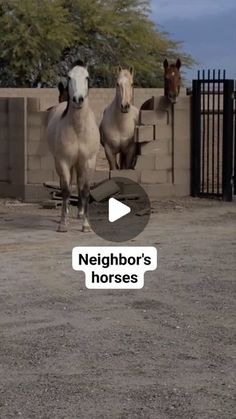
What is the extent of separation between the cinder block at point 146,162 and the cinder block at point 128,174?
0.11 m

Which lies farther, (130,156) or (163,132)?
(163,132)

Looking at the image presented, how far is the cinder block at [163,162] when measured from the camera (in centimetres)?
1611

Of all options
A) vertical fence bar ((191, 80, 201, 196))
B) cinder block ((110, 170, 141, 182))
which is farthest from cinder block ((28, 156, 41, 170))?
vertical fence bar ((191, 80, 201, 196))

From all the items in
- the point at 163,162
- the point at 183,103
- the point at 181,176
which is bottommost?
the point at 181,176

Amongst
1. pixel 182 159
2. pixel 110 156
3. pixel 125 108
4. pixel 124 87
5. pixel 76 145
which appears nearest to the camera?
pixel 76 145

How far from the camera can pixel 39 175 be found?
1577 centimetres

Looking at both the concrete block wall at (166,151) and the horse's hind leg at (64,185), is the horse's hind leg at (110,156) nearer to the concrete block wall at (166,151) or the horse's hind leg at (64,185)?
the concrete block wall at (166,151)

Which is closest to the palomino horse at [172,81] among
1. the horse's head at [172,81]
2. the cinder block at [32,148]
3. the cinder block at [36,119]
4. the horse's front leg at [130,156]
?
the horse's head at [172,81]

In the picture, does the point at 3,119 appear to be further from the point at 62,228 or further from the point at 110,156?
the point at 62,228

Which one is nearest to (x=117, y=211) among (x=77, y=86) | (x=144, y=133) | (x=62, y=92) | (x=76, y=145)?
(x=76, y=145)

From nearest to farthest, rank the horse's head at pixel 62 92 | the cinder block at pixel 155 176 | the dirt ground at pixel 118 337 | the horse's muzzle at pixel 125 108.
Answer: the dirt ground at pixel 118 337, the horse's muzzle at pixel 125 108, the horse's head at pixel 62 92, the cinder block at pixel 155 176

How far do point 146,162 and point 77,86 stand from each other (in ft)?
15.0

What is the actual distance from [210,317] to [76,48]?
4012 centimetres

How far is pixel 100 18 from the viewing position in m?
45.5
